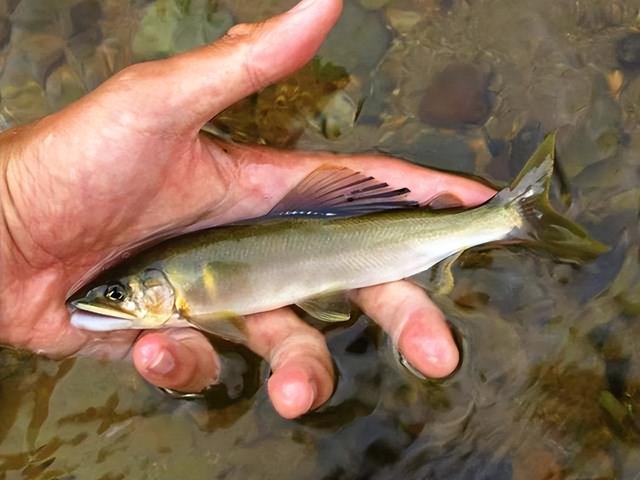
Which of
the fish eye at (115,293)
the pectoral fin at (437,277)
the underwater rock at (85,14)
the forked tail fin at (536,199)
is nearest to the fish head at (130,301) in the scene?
the fish eye at (115,293)

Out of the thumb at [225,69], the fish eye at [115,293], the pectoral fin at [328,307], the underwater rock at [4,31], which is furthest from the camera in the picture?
the underwater rock at [4,31]

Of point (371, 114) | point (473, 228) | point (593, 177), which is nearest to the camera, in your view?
point (473, 228)

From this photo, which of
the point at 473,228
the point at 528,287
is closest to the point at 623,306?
the point at 528,287

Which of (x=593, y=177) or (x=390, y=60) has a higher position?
(x=390, y=60)

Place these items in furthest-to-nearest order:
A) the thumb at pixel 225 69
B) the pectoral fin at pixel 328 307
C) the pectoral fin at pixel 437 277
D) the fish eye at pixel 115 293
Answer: the pectoral fin at pixel 437 277 → the pectoral fin at pixel 328 307 → the fish eye at pixel 115 293 → the thumb at pixel 225 69

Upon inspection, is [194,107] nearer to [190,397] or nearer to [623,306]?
[190,397]

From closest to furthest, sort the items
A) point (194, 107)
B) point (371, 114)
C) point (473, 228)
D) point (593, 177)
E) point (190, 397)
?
point (194, 107), point (473, 228), point (190, 397), point (593, 177), point (371, 114)

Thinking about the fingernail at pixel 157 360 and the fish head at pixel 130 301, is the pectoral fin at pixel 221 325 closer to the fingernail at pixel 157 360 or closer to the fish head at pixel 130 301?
the fish head at pixel 130 301

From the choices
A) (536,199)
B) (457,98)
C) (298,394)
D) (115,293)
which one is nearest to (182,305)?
(115,293)
